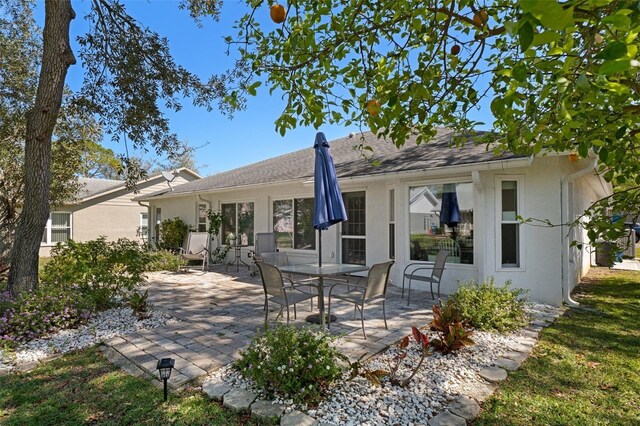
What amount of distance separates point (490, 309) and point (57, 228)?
2186 centimetres

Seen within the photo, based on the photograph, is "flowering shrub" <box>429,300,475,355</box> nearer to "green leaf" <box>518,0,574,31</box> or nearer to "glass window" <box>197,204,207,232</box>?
"green leaf" <box>518,0,574,31</box>

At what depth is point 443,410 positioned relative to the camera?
3.01 metres

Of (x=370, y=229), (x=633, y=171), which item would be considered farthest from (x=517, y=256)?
(x=633, y=171)

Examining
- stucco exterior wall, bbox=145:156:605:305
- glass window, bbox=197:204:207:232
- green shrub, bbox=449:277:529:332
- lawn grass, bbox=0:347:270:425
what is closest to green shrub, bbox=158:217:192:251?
glass window, bbox=197:204:207:232

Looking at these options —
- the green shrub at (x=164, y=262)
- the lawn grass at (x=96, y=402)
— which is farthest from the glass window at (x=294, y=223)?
the lawn grass at (x=96, y=402)

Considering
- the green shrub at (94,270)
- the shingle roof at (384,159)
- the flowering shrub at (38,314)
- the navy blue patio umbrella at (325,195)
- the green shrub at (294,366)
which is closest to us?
the green shrub at (294,366)

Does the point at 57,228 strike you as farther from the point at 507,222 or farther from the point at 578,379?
the point at 578,379

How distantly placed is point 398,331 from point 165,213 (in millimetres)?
14281

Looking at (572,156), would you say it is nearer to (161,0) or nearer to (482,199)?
(482,199)

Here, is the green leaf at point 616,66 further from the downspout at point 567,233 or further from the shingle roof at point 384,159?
the downspout at point 567,233

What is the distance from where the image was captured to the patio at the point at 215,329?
13.3 feet

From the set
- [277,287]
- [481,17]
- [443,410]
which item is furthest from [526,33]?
[277,287]

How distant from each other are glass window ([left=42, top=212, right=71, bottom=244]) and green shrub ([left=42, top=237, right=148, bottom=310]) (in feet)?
51.8

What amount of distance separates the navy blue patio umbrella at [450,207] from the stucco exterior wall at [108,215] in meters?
17.6
